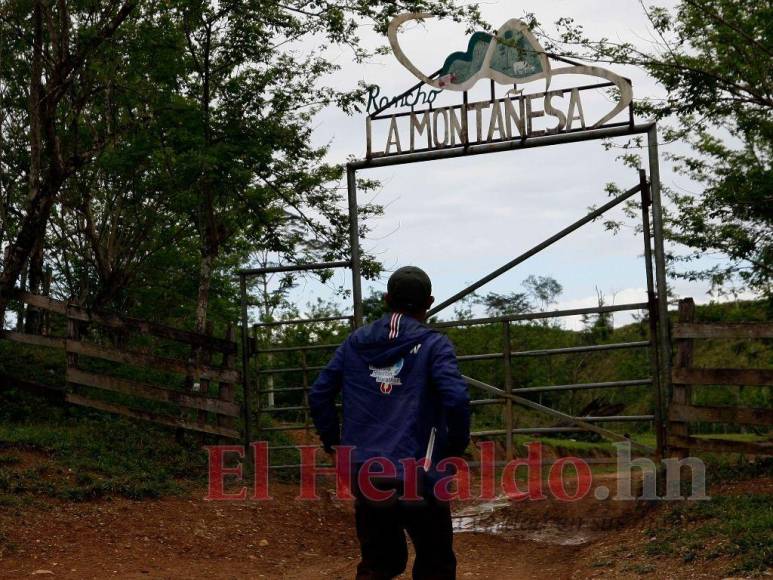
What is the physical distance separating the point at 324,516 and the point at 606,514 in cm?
304

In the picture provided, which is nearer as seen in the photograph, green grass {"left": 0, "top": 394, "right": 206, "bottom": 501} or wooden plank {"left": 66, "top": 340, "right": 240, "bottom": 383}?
green grass {"left": 0, "top": 394, "right": 206, "bottom": 501}

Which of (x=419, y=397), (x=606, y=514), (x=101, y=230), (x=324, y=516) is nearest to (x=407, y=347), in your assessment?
(x=419, y=397)

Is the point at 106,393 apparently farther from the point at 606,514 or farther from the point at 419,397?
the point at 419,397

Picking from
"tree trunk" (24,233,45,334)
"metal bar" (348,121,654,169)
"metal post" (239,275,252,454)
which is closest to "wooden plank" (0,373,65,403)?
"metal post" (239,275,252,454)

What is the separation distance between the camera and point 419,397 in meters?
4.52

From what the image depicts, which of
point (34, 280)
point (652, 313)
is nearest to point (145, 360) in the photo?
point (652, 313)

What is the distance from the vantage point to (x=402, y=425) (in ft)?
14.8

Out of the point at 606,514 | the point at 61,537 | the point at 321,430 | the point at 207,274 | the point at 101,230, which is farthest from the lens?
the point at 101,230

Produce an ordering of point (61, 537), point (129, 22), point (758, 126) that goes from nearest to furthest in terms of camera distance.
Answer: point (61, 537) < point (758, 126) < point (129, 22)

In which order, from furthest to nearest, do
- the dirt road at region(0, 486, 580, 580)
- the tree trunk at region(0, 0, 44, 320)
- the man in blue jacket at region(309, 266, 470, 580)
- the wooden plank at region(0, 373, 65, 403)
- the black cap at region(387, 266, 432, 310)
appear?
1. the tree trunk at region(0, 0, 44, 320)
2. the wooden plank at region(0, 373, 65, 403)
3. the dirt road at region(0, 486, 580, 580)
4. the black cap at region(387, 266, 432, 310)
5. the man in blue jacket at region(309, 266, 470, 580)

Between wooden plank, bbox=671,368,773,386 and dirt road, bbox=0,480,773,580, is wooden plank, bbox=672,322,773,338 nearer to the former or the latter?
wooden plank, bbox=671,368,773,386

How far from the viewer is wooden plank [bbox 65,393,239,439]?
11812mm

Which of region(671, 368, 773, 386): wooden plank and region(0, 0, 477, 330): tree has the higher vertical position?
region(0, 0, 477, 330): tree

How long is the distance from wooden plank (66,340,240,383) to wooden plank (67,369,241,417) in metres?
0.24
